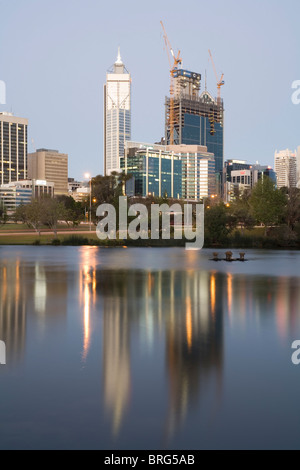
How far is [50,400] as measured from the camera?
677 centimetres

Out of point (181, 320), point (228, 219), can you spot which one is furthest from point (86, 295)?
point (228, 219)

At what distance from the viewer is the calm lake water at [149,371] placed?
5773mm

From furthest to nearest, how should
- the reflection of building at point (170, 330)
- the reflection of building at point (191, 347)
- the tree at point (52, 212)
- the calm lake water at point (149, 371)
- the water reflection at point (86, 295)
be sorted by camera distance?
the tree at point (52, 212)
the water reflection at point (86, 295)
the reflection of building at point (170, 330)
the reflection of building at point (191, 347)
the calm lake water at point (149, 371)

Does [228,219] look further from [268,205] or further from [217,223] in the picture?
[268,205]

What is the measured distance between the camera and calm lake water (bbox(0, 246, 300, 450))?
5.77m

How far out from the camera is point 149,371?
Answer: 8117 mm

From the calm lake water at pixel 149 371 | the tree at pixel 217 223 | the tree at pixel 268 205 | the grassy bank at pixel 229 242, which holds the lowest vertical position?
the calm lake water at pixel 149 371

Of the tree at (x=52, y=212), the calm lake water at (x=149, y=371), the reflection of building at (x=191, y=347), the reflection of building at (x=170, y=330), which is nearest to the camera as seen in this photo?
the calm lake water at (x=149, y=371)

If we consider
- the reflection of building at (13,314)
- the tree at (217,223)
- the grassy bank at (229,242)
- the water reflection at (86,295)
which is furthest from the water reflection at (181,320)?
the grassy bank at (229,242)

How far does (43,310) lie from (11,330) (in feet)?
8.50

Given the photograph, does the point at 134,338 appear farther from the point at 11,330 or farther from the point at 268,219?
the point at 268,219

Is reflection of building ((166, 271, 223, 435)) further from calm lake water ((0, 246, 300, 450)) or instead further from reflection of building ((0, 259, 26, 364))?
reflection of building ((0, 259, 26, 364))

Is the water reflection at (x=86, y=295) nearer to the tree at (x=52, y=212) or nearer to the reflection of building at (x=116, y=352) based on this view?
the reflection of building at (x=116, y=352)

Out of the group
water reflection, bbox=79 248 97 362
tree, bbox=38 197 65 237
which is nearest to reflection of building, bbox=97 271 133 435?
water reflection, bbox=79 248 97 362
